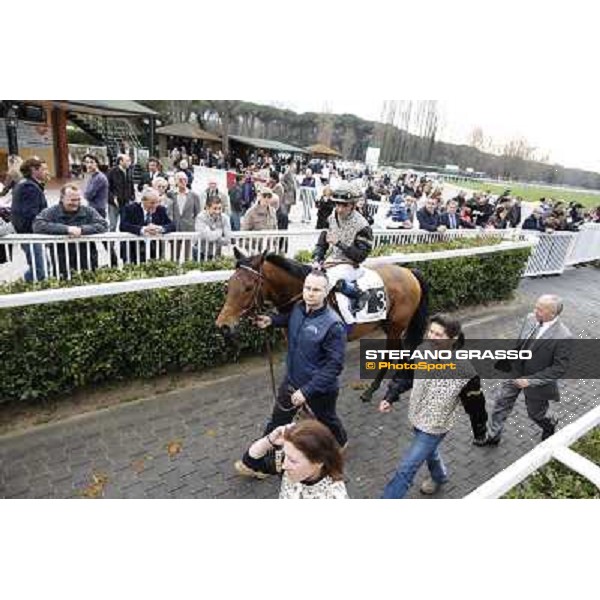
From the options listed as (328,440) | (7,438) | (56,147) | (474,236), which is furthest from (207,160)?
(328,440)

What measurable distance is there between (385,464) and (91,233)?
3898 millimetres

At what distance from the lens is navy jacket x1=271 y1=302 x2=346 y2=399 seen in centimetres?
323

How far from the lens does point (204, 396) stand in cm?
470

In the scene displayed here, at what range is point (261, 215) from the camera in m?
7.00

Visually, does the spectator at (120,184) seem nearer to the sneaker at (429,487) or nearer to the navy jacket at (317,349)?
the navy jacket at (317,349)

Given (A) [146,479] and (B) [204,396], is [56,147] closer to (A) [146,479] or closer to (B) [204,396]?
(B) [204,396]

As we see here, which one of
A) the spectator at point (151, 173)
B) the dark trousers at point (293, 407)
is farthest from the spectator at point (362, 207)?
the spectator at point (151, 173)

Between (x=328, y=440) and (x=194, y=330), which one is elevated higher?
(x=328, y=440)

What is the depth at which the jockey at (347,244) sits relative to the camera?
449 cm

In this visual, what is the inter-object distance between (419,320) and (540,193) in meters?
12.6

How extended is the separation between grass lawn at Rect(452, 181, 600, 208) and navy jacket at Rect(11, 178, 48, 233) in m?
12.2

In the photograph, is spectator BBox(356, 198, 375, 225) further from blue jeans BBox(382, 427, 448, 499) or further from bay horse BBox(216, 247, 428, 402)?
blue jeans BBox(382, 427, 448, 499)

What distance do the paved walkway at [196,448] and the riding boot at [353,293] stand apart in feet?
3.70

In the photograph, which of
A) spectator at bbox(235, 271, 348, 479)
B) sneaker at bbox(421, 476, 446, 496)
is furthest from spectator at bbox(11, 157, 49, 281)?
sneaker at bbox(421, 476, 446, 496)
